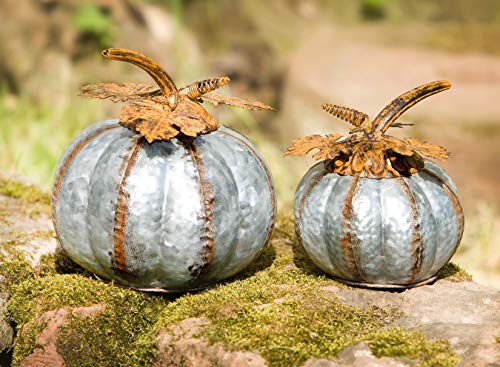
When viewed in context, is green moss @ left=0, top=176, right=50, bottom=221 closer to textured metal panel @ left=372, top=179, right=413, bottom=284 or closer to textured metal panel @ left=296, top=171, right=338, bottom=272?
textured metal panel @ left=296, top=171, right=338, bottom=272

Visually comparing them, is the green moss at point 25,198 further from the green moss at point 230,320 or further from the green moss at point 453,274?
the green moss at point 453,274

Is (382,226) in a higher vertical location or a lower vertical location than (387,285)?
higher

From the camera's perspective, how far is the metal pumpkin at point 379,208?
93.2 inches

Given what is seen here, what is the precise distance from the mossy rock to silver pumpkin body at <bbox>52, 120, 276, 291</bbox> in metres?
0.11

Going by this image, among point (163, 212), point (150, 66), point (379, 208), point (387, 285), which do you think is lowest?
point (387, 285)

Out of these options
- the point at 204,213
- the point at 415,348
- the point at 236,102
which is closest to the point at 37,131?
the point at 236,102

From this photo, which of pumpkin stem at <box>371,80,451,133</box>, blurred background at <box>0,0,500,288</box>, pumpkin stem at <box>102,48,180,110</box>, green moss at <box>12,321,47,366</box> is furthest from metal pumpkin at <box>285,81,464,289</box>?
blurred background at <box>0,0,500,288</box>

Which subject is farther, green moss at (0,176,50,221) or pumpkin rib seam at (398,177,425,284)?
green moss at (0,176,50,221)

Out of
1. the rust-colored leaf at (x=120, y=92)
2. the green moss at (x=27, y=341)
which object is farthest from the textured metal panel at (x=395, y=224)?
the green moss at (x=27, y=341)

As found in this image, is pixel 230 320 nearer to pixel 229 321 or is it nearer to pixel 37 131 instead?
pixel 229 321

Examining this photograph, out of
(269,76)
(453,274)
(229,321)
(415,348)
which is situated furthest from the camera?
(269,76)

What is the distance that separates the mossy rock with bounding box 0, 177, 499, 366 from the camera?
2.09 meters

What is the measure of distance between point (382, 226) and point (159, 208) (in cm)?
72

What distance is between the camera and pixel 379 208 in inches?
93.0
